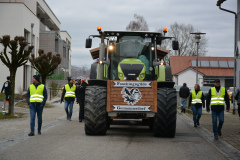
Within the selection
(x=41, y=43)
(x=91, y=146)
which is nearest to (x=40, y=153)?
(x=91, y=146)

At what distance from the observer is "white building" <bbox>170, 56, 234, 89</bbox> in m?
65.6

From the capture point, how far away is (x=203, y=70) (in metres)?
67.8

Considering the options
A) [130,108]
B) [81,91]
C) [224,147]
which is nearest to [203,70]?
[81,91]

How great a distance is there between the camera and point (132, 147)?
32.5ft

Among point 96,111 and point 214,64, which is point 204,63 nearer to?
point 214,64

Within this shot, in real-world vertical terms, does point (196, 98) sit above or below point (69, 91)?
below

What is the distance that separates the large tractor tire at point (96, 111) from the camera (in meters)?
11.8

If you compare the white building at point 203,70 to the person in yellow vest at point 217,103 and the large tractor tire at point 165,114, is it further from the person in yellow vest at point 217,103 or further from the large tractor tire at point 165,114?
the large tractor tire at point 165,114

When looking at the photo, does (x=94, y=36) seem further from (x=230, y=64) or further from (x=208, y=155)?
(x=230, y=64)

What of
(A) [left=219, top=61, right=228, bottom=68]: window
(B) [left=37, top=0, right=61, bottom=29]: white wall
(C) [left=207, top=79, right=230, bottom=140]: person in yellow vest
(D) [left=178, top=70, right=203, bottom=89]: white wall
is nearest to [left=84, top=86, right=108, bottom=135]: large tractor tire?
(C) [left=207, top=79, right=230, bottom=140]: person in yellow vest

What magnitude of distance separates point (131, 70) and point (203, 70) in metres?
56.7

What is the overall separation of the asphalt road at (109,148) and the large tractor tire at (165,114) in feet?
0.98

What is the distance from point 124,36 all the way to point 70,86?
5.38 meters

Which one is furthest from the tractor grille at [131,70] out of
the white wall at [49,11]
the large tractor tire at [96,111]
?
the white wall at [49,11]
